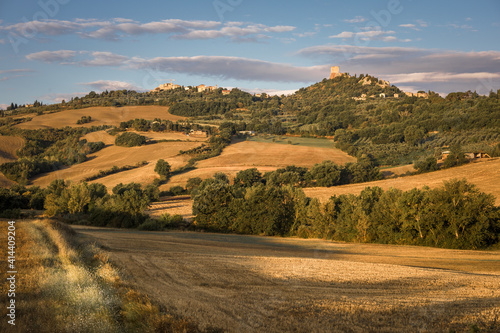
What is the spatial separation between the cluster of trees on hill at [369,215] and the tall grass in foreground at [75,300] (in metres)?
25.0

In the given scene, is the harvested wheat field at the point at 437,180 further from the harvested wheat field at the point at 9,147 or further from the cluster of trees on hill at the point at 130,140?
the harvested wheat field at the point at 9,147

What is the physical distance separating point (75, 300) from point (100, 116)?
4728 inches

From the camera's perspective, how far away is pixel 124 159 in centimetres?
8269

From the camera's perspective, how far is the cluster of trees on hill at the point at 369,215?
28.4m

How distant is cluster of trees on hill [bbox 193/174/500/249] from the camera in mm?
28359

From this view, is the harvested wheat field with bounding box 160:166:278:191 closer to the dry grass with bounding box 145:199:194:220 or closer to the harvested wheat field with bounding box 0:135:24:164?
the dry grass with bounding box 145:199:194:220

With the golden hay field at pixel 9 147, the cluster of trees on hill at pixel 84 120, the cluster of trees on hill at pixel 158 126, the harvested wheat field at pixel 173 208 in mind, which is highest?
the cluster of trees on hill at pixel 84 120

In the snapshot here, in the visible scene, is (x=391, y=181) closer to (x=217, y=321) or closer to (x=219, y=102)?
(x=217, y=321)

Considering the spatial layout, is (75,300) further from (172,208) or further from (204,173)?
(204,173)

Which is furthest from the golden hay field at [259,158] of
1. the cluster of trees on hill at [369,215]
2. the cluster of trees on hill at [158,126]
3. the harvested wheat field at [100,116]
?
the harvested wheat field at [100,116]

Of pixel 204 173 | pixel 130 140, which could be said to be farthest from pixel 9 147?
pixel 204 173

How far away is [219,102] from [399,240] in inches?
5214

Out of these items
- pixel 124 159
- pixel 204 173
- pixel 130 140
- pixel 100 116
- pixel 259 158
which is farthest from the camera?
pixel 100 116

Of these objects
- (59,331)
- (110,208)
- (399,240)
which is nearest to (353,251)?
(399,240)
